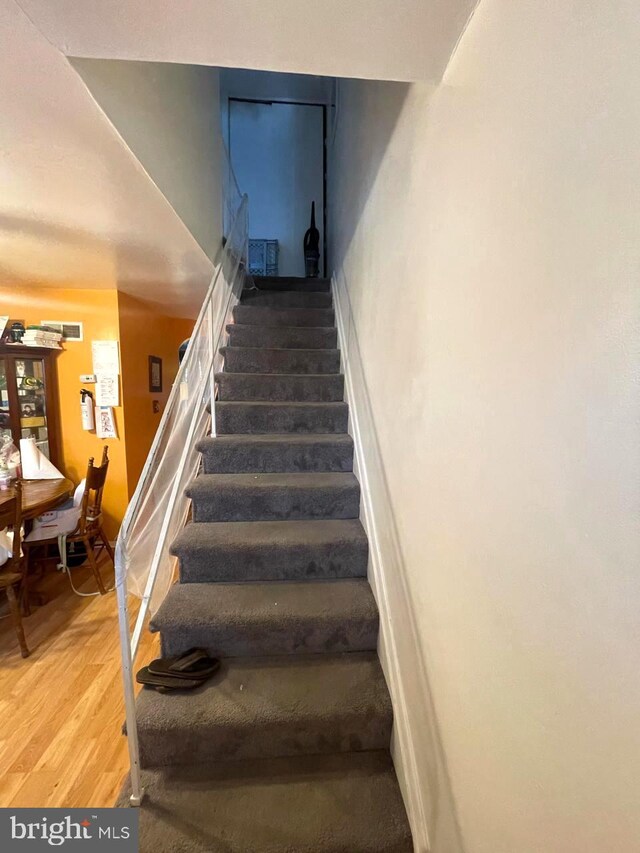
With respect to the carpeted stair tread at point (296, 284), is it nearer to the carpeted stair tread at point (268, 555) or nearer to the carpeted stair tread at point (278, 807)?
the carpeted stair tread at point (268, 555)

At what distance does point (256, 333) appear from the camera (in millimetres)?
2811

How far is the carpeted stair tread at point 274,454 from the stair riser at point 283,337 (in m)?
1.01

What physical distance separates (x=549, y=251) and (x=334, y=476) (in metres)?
1.60

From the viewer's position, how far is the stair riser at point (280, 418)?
2.25 metres

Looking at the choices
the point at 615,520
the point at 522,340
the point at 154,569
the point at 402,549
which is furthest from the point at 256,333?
the point at 615,520

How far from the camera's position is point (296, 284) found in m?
3.57

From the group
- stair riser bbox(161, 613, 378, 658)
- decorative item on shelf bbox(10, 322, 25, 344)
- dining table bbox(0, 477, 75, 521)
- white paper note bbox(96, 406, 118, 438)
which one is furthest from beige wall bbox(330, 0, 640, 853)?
decorative item on shelf bbox(10, 322, 25, 344)

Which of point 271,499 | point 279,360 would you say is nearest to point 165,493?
point 271,499

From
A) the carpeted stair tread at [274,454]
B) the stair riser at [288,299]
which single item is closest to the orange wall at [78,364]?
the stair riser at [288,299]

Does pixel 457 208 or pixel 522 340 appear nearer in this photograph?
pixel 522 340

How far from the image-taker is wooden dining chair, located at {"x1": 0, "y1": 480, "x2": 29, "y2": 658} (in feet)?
6.79

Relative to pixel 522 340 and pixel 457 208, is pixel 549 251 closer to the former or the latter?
pixel 522 340

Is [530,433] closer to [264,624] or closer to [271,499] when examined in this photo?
[264,624]

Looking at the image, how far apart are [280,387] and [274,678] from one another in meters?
1.67
